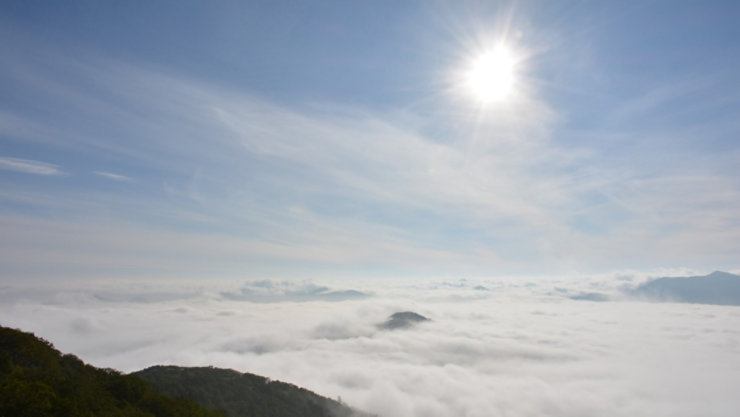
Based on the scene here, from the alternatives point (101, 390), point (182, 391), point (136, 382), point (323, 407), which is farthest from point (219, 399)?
point (101, 390)

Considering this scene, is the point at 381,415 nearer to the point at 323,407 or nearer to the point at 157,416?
the point at 323,407

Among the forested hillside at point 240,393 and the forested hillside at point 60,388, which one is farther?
the forested hillside at point 240,393

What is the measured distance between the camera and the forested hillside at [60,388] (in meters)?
28.0

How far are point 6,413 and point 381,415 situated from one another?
201m

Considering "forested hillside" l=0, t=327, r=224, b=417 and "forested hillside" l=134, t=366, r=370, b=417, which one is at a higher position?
"forested hillside" l=0, t=327, r=224, b=417

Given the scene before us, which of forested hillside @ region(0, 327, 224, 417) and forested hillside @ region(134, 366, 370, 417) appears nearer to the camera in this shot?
forested hillside @ region(0, 327, 224, 417)

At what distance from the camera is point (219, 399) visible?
4946 inches

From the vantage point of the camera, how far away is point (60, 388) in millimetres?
35438

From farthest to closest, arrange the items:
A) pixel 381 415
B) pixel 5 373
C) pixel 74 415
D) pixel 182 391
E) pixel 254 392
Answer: pixel 381 415
pixel 254 392
pixel 182 391
pixel 5 373
pixel 74 415

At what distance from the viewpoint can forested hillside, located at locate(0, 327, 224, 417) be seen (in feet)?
91.8

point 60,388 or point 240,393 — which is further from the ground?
point 60,388

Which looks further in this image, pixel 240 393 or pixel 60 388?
pixel 240 393

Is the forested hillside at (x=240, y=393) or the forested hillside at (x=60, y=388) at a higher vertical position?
the forested hillside at (x=60, y=388)

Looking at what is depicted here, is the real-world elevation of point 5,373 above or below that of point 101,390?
above
